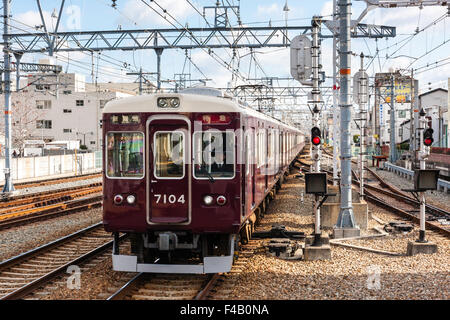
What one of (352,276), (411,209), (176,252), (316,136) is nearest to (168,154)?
(176,252)

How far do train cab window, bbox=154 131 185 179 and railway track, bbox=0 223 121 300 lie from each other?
2.37 meters

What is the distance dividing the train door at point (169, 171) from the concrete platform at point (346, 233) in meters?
4.53

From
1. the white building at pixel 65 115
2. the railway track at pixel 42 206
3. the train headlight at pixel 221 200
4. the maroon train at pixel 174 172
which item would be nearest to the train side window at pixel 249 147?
the maroon train at pixel 174 172

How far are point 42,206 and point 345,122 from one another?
10312mm

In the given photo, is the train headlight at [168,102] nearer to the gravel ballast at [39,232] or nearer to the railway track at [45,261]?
the railway track at [45,261]

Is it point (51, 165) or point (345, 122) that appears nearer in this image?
point (345, 122)

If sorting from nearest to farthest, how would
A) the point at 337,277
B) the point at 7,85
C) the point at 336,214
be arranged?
the point at 337,277 → the point at 336,214 → the point at 7,85

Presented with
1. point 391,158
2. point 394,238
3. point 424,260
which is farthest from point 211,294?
point 391,158

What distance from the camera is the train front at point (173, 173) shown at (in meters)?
7.47

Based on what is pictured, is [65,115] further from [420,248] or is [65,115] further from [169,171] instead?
[420,248]

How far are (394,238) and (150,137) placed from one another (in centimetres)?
597

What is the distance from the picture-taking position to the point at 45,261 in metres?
9.09

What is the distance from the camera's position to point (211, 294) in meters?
6.95
